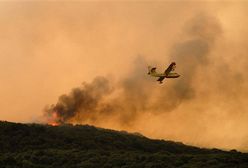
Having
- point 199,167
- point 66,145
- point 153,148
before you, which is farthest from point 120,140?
point 199,167

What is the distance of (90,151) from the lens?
101938mm

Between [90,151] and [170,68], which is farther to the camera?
[90,151]

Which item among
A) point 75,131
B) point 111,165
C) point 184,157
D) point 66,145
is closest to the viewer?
point 111,165

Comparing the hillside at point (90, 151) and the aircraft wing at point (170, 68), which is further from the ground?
the aircraft wing at point (170, 68)

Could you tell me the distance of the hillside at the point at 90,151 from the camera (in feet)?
285

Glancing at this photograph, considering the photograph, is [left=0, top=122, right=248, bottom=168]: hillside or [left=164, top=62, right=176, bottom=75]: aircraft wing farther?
[left=164, top=62, right=176, bottom=75]: aircraft wing

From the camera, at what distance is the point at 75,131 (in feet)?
441

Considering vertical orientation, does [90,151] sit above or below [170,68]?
below

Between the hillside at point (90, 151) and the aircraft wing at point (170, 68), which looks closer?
the hillside at point (90, 151)

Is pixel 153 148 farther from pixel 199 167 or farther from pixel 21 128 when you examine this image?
pixel 199 167

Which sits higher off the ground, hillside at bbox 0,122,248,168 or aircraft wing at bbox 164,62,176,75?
aircraft wing at bbox 164,62,176,75

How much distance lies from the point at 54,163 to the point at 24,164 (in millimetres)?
5606

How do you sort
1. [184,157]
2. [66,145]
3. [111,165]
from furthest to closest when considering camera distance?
[66,145] < [184,157] < [111,165]

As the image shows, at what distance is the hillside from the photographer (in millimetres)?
86969
